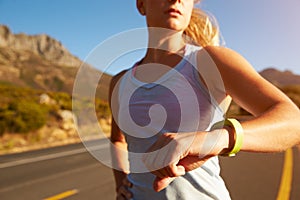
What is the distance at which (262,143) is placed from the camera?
867mm

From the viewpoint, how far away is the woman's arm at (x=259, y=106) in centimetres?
87

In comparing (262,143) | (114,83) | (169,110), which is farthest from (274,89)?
(114,83)

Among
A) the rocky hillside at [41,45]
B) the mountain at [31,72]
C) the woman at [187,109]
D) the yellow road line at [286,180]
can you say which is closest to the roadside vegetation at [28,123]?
the yellow road line at [286,180]

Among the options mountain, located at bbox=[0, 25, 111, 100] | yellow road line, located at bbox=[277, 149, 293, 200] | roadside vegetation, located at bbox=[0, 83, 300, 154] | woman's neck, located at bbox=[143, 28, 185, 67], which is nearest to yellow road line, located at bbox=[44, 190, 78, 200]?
yellow road line, located at bbox=[277, 149, 293, 200]

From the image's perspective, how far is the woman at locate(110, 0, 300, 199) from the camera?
33.6 inches

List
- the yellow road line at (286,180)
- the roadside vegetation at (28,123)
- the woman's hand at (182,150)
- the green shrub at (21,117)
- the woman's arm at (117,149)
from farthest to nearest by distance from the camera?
the green shrub at (21,117) → the roadside vegetation at (28,123) → the yellow road line at (286,180) → the woman's arm at (117,149) → the woman's hand at (182,150)

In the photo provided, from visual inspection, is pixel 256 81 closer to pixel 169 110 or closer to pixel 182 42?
pixel 169 110

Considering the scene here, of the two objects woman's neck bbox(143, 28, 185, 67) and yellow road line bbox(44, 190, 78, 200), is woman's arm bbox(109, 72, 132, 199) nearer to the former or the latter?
woman's neck bbox(143, 28, 185, 67)

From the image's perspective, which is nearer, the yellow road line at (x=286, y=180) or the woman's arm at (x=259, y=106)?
the woman's arm at (x=259, y=106)

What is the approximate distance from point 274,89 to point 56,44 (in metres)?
140

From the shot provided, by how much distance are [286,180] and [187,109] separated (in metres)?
7.50

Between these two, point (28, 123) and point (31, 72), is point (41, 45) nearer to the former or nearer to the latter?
point (31, 72)

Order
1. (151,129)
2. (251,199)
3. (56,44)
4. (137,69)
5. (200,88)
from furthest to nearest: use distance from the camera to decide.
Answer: (56,44) → (251,199) → (137,69) → (151,129) → (200,88)

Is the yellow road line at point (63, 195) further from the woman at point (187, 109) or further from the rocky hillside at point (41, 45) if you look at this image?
the rocky hillside at point (41, 45)
